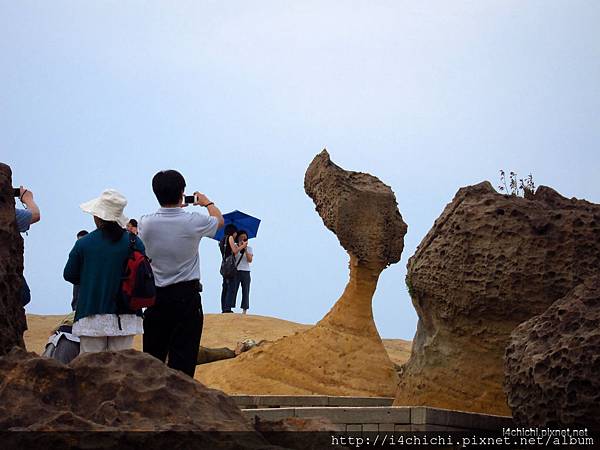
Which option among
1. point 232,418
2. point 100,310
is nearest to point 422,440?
point 100,310

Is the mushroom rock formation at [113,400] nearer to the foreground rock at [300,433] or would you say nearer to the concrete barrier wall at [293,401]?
the foreground rock at [300,433]

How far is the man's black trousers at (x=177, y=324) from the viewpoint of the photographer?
211 inches

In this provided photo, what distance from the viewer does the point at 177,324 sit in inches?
212

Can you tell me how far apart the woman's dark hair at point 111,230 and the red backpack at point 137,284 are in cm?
16

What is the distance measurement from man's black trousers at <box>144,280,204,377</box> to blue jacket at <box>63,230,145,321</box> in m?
0.43

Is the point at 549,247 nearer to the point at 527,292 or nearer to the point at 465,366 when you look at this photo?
the point at 527,292

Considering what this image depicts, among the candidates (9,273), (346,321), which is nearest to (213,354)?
(346,321)

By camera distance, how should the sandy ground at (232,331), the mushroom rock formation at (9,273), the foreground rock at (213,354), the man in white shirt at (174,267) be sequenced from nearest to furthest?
the mushroom rock formation at (9,273)
the man in white shirt at (174,267)
the foreground rock at (213,354)
the sandy ground at (232,331)

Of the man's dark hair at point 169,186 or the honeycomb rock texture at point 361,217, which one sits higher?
the honeycomb rock texture at point 361,217

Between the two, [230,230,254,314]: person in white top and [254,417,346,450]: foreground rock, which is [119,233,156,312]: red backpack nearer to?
[254,417,346,450]: foreground rock

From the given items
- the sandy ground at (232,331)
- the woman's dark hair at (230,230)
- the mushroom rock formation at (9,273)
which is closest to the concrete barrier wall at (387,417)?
the mushroom rock formation at (9,273)

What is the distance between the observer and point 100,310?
4934 mm

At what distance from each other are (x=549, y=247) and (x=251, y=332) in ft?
29.6

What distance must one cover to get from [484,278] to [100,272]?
3.03 metres
